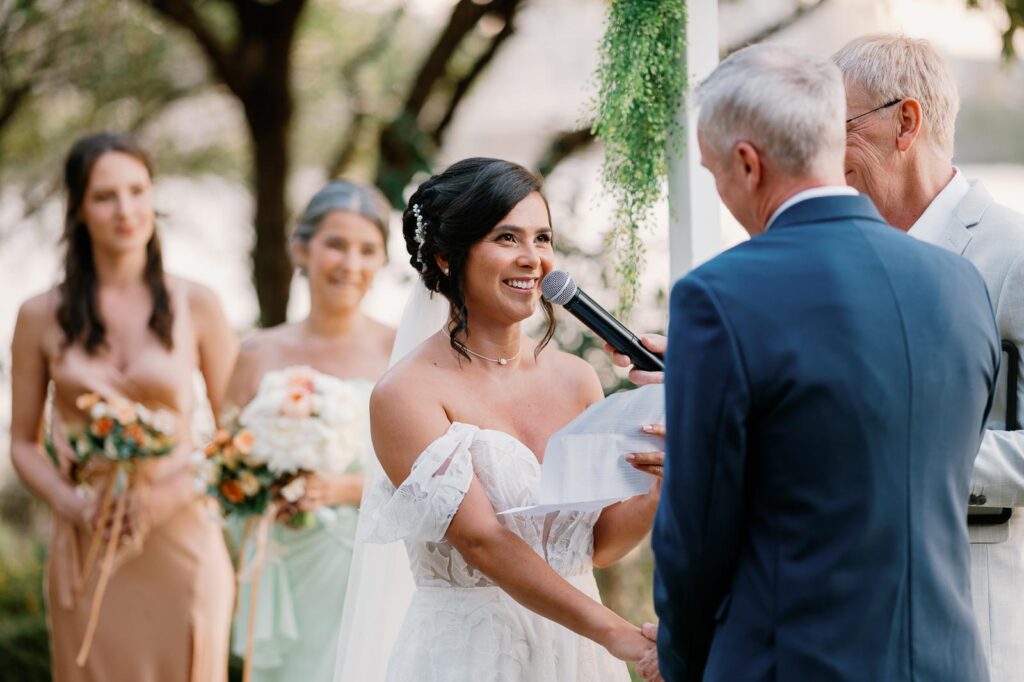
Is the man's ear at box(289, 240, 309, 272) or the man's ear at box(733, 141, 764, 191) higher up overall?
the man's ear at box(733, 141, 764, 191)

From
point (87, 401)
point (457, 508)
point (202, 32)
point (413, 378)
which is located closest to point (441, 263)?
point (413, 378)

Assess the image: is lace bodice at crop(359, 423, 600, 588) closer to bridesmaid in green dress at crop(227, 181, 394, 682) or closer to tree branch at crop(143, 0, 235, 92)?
bridesmaid in green dress at crop(227, 181, 394, 682)

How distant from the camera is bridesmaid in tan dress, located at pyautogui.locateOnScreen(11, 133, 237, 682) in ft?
16.7

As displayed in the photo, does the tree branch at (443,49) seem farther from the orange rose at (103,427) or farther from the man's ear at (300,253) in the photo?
the orange rose at (103,427)

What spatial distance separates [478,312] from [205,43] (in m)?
5.60

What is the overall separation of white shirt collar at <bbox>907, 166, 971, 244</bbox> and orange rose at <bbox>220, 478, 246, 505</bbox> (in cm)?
277

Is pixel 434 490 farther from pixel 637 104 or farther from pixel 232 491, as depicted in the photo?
pixel 232 491

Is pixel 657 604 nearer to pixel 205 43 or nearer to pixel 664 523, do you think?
pixel 664 523

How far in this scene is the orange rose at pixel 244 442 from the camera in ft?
15.3

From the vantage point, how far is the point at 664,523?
216 centimetres

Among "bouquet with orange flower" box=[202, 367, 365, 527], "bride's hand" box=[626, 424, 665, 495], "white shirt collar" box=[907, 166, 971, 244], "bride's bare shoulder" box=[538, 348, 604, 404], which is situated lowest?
"bouquet with orange flower" box=[202, 367, 365, 527]

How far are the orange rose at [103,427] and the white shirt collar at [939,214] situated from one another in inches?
128

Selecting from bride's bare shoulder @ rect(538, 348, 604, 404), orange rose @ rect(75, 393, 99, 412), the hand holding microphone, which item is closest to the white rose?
orange rose @ rect(75, 393, 99, 412)

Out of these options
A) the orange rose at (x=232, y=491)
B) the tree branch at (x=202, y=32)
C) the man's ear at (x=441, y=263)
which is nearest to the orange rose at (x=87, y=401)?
the orange rose at (x=232, y=491)
